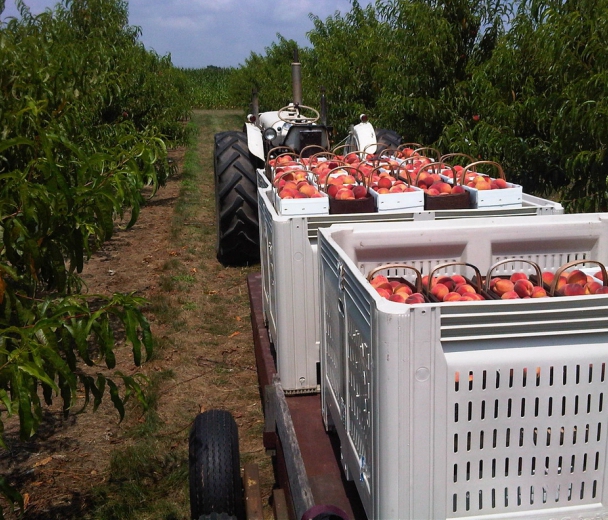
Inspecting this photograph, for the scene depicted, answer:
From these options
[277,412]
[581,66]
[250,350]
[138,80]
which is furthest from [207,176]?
[277,412]

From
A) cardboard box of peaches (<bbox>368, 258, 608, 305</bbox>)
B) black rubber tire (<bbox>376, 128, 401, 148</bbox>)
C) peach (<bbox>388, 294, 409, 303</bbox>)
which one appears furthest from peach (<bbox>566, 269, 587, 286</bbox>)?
black rubber tire (<bbox>376, 128, 401, 148</bbox>)

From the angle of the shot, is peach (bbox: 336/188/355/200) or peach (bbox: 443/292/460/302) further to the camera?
peach (bbox: 336/188/355/200)

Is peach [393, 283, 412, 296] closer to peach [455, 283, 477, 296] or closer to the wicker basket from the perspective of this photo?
peach [455, 283, 477, 296]

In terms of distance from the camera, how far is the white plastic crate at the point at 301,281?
3.15 metres

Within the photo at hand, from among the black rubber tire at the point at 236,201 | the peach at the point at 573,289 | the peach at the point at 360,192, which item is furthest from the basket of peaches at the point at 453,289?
the black rubber tire at the point at 236,201

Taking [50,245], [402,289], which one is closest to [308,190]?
[402,289]

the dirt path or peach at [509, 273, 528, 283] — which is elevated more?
peach at [509, 273, 528, 283]

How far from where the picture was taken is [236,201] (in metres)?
7.30

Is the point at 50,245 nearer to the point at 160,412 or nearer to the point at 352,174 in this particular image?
the point at 352,174

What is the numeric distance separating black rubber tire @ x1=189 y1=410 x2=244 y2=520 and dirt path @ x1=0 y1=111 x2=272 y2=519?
2.52 ft

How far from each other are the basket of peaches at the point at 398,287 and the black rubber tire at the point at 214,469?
991mm

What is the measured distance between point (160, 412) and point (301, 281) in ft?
6.31

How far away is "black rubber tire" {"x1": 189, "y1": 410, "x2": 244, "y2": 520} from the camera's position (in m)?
2.70

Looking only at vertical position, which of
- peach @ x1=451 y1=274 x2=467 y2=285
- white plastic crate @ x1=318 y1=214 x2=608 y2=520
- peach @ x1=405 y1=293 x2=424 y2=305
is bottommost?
white plastic crate @ x1=318 y1=214 x2=608 y2=520
